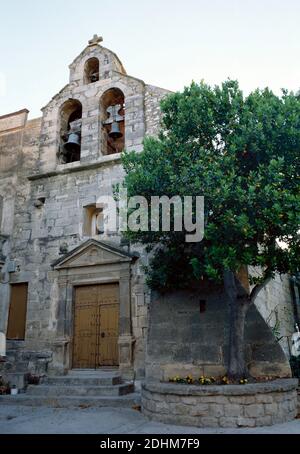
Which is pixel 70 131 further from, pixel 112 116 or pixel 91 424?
pixel 91 424

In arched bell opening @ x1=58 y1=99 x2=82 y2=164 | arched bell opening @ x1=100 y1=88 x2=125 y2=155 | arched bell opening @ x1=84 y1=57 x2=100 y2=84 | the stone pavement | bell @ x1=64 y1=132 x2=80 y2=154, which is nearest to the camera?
the stone pavement

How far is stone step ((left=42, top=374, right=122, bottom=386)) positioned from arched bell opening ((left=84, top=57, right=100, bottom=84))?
786 centimetres

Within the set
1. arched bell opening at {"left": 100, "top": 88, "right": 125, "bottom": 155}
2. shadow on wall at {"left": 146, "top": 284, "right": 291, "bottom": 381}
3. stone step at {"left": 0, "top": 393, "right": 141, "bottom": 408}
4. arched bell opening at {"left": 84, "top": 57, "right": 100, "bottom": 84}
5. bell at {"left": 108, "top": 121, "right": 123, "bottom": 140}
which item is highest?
arched bell opening at {"left": 84, "top": 57, "right": 100, "bottom": 84}

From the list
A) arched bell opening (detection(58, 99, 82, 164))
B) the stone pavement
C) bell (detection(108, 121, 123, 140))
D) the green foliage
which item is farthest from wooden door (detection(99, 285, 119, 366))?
arched bell opening (detection(58, 99, 82, 164))

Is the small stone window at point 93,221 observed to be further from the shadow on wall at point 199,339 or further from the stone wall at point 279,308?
the stone wall at point 279,308

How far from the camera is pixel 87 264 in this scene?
804cm

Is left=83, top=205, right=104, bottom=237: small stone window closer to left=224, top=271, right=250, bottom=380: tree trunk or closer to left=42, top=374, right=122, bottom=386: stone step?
left=42, top=374, right=122, bottom=386: stone step

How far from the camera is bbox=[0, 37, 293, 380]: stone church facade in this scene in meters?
6.49

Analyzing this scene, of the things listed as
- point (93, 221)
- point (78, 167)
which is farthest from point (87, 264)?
point (78, 167)

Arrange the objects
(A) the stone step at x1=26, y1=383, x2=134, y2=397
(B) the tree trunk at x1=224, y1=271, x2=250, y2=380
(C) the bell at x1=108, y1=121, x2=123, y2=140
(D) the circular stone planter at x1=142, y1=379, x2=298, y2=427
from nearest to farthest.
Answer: (D) the circular stone planter at x1=142, y1=379, x2=298, y2=427, (B) the tree trunk at x1=224, y1=271, x2=250, y2=380, (A) the stone step at x1=26, y1=383, x2=134, y2=397, (C) the bell at x1=108, y1=121, x2=123, y2=140

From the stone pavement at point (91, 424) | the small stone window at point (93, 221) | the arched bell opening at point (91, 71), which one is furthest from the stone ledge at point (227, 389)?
the arched bell opening at point (91, 71)

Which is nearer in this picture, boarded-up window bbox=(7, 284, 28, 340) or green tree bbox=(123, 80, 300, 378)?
green tree bbox=(123, 80, 300, 378)

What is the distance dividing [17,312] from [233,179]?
6297 millimetres
